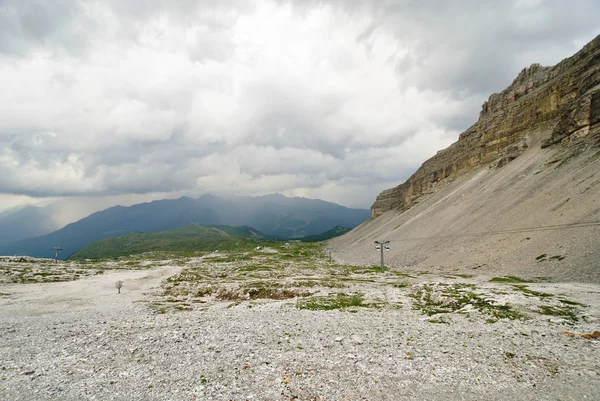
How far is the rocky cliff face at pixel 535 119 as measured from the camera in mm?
82938

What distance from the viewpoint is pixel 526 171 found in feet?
287

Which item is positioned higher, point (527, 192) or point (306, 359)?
point (527, 192)

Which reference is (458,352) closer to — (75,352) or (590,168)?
(75,352)

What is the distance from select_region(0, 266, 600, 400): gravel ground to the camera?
11.6 m

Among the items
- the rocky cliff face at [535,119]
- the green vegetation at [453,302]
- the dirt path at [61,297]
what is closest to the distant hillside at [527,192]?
the rocky cliff face at [535,119]

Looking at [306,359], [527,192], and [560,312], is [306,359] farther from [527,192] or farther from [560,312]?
[527,192]

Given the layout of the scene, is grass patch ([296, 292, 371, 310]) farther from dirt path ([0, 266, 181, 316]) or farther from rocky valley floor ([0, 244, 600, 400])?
A: dirt path ([0, 266, 181, 316])

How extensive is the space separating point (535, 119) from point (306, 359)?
14365 cm

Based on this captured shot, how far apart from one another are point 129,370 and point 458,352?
635 inches

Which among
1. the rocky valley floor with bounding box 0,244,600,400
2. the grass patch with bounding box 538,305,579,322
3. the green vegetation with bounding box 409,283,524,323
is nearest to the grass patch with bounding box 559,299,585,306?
the rocky valley floor with bounding box 0,244,600,400

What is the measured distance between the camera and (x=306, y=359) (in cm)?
1468

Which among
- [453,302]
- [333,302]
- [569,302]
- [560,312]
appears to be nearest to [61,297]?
[333,302]

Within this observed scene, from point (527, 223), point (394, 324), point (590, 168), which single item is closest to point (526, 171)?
point (590, 168)

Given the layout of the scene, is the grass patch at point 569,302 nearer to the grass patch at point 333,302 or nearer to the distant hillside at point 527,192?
the grass patch at point 333,302
